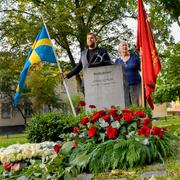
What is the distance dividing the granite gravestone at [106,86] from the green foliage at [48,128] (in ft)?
2.56

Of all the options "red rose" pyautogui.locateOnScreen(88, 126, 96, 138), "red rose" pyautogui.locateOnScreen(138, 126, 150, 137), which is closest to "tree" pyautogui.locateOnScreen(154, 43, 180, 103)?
"red rose" pyautogui.locateOnScreen(88, 126, 96, 138)

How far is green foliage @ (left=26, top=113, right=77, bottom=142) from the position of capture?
29.8 ft

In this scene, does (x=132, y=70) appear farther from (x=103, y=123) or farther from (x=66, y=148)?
(x=66, y=148)

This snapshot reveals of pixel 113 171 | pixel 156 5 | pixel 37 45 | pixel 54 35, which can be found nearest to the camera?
pixel 113 171

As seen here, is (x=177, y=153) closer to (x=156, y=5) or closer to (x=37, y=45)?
(x=37, y=45)

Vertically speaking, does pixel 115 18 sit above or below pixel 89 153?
above

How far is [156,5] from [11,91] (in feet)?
108

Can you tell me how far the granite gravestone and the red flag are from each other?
0.60 metres

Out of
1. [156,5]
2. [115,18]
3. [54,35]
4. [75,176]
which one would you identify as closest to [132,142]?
[75,176]

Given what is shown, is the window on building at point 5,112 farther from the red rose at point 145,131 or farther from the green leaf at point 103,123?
the red rose at point 145,131

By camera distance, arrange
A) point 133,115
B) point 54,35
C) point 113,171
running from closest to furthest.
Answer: point 113,171 < point 133,115 < point 54,35

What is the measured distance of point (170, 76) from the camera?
3744 centimetres

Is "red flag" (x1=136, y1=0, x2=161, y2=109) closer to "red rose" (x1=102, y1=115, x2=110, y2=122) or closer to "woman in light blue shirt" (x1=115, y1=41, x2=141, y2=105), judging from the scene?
"woman in light blue shirt" (x1=115, y1=41, x2=141, y2=105)

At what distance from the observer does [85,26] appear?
24156mm
